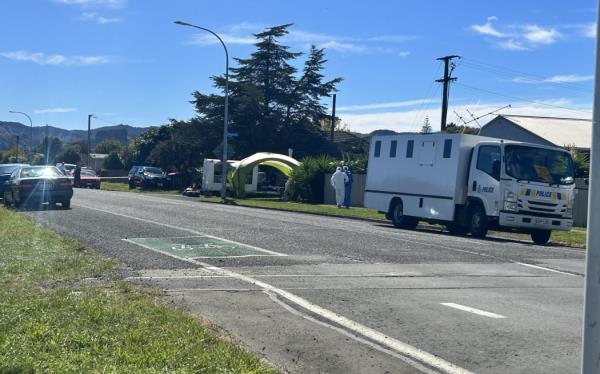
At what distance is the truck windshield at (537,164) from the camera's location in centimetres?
1973

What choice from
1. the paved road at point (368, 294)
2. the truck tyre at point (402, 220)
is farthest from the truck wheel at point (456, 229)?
the paved road at point (368, 294)

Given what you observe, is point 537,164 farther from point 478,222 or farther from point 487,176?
point 478,222

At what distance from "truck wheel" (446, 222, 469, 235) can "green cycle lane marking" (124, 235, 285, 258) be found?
330 inches

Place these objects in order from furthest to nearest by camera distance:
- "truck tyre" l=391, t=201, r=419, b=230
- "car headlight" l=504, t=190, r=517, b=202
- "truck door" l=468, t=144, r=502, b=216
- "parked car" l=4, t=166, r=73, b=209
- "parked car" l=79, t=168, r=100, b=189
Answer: "parked car" l=79, t=168, r=100, b=189, "parked car" l=4, t=166, r=73, b=209, "truck tyre" l=391, t=201, r=419, b=230, "truck door" l=468, t=144, r=502, b=216, "car headlight" l=504, t=190, r=517, b=202

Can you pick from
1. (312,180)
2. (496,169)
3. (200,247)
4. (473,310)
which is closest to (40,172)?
(200,247)

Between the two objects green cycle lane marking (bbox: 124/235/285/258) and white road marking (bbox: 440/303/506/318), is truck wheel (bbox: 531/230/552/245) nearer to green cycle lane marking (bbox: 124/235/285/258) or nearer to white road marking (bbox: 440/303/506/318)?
green cycle lane marking (bbox: 124/235/285/258)

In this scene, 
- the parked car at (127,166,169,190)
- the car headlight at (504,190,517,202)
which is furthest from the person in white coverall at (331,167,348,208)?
the parked car at (127,166,169,190)

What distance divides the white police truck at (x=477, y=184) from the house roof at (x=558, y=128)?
2306 centimetres

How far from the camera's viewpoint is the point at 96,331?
20.7 feet

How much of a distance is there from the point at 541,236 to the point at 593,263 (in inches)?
713

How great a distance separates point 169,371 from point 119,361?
0.45 metres

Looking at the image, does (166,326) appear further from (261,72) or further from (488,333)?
(261,72)

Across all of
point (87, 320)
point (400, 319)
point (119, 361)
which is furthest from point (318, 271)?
point (119, 361)

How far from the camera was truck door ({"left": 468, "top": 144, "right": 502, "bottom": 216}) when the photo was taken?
65.1ft
